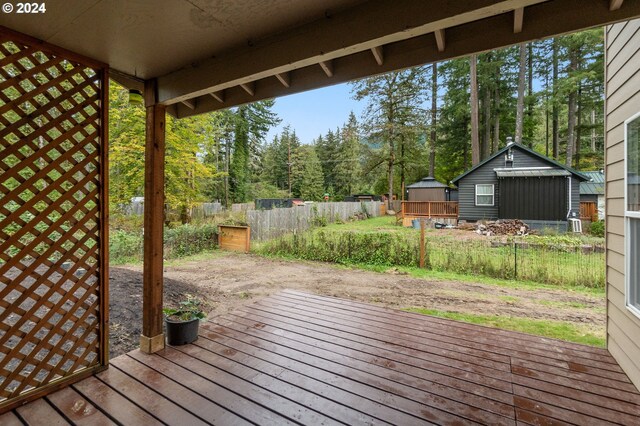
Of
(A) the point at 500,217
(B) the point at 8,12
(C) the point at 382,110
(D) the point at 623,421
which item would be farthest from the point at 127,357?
(C) the point at 382,110

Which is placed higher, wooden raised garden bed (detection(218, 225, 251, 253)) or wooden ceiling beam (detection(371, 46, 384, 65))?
wooden ceiling beam (detection(371, 46, 384, 65))

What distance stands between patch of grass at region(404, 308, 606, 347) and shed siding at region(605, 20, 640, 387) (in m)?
0.57

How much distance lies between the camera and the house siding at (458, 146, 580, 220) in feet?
37.5

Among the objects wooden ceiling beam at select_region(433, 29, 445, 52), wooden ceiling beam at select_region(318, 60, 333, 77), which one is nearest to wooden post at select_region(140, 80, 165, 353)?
wooden ceiling beam at select_region(318, 60, 333, 77)

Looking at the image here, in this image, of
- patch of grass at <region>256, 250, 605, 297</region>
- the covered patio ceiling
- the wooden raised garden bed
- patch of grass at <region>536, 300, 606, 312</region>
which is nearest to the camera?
the covered patio ceiling

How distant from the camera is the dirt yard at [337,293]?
12.0 ft

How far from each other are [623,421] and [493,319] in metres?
1.95

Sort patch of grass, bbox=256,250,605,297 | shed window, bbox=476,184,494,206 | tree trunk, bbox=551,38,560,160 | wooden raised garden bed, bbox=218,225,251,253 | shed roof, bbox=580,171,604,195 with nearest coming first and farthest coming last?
patch of grass, bbox=256,250,605,297, wooden raised garden bed, bbox=218,225,251,253, shed window, bbox=476,184,494,206, shed roof, bbox=580,171,604,195, tree trunk, bbox=551,38,560,160

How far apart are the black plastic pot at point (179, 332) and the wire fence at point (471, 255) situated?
14.6ft

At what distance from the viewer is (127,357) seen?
2434 millimetres

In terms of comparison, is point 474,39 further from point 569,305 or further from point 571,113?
point 571,113

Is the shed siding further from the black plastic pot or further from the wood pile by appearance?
the wood pile

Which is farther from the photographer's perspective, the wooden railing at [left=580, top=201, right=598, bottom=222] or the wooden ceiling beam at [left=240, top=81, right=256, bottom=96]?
the wooden railing at [left=580, top=201, right=598, bottom=222]

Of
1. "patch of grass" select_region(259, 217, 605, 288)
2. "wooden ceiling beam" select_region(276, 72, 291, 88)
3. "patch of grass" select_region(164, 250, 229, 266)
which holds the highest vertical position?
"wooden ceiling beam" select_region(276, 72, 291, 88)
